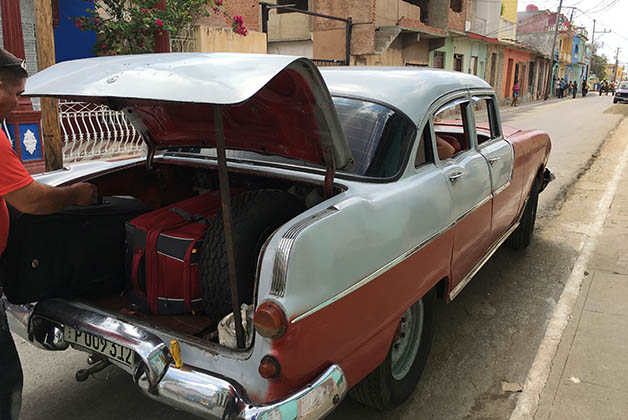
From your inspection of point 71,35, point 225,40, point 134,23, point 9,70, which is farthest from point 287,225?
point 225,40

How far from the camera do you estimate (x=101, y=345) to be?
2.23 m

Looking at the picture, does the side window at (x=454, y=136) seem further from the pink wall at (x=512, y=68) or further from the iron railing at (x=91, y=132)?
the pink wall at (x=512, y=68)

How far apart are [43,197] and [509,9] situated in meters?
41.0

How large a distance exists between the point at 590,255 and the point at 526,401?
111 inches

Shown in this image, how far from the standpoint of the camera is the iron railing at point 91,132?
872 cm

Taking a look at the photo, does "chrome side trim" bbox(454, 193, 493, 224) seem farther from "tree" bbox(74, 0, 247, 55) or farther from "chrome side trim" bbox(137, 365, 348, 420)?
"tree" bbox(74, 0, 247, 55)

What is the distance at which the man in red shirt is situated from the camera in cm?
205

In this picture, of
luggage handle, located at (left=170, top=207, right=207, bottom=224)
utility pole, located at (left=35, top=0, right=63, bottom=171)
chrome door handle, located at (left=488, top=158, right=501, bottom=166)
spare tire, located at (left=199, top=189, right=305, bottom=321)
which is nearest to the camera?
spare tire, located at (left=199, top=189, right=305, bottom=321)

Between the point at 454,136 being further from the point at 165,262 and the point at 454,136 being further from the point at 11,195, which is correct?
the point at 11,195

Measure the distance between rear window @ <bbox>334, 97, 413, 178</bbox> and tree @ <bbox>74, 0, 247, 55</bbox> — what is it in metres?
7.34

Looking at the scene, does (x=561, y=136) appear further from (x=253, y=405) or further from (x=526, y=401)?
(x=253, y=405)

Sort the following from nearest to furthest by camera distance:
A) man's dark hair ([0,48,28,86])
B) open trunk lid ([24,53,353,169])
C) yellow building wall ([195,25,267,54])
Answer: open trunk lid ([24,53,353,169]) → man's dark hair ([0,48,28,86]) → yellow building wall ([195,25,267,54])

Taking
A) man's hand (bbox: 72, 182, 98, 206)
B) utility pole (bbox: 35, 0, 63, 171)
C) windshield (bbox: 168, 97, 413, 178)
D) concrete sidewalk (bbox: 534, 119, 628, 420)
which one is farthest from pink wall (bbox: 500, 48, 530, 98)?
man's hand (bbox: 72, 182, 98, 206)

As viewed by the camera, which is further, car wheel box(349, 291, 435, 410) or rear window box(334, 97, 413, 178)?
rear window box(334, 97, 413, 178)
